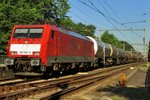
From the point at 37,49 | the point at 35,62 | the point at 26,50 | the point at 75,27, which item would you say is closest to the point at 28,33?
the point at 26,50

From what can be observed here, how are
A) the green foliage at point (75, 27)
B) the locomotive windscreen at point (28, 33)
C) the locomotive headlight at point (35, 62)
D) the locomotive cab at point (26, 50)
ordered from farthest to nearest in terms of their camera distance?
the green foliage at point (75, 27) < the locomotive windscreen at point (28, 33) < the locomotive cab at point (26, 50) < the locomotive headlight at point (35, 62)

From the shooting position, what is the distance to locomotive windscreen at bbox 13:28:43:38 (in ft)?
67.3

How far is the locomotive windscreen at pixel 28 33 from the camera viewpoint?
20.5 meters

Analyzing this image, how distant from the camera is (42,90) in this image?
14.2 meters

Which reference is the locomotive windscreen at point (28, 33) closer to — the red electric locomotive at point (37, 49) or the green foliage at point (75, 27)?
the red electric locomotive at point (37, 49)

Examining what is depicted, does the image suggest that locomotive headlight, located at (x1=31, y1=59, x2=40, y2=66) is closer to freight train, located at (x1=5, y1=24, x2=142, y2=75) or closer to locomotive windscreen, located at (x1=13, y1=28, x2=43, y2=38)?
freight train, located at (x1=5, y1=24, x2=142, y2=75)

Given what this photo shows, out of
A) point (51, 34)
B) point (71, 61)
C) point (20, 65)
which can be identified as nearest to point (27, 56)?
point (20, 65)

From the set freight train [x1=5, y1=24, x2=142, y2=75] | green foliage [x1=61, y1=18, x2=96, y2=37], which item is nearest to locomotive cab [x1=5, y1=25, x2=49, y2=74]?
freight train [x1=5, y1=24, x2=142, y2=75]

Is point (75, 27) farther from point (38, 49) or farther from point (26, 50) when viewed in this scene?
point (38, 49)

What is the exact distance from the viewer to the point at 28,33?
20.8 meters

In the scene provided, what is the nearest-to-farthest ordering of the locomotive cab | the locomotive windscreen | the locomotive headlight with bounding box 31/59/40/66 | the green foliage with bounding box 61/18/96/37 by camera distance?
the locomotive headlight with bounding box 31/59/40/66 < the locomotive cab < the locomotive windscreen < the green foliage with bounding box 61/18/96/37

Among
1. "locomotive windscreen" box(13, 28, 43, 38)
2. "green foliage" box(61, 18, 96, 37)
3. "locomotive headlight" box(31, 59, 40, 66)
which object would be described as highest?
"green foliage" box(61, 18, 96, 37)

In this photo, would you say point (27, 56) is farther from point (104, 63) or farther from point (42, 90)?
point (104, 63)

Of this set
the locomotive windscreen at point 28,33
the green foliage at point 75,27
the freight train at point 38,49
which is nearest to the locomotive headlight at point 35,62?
the freight train at point 38,49
